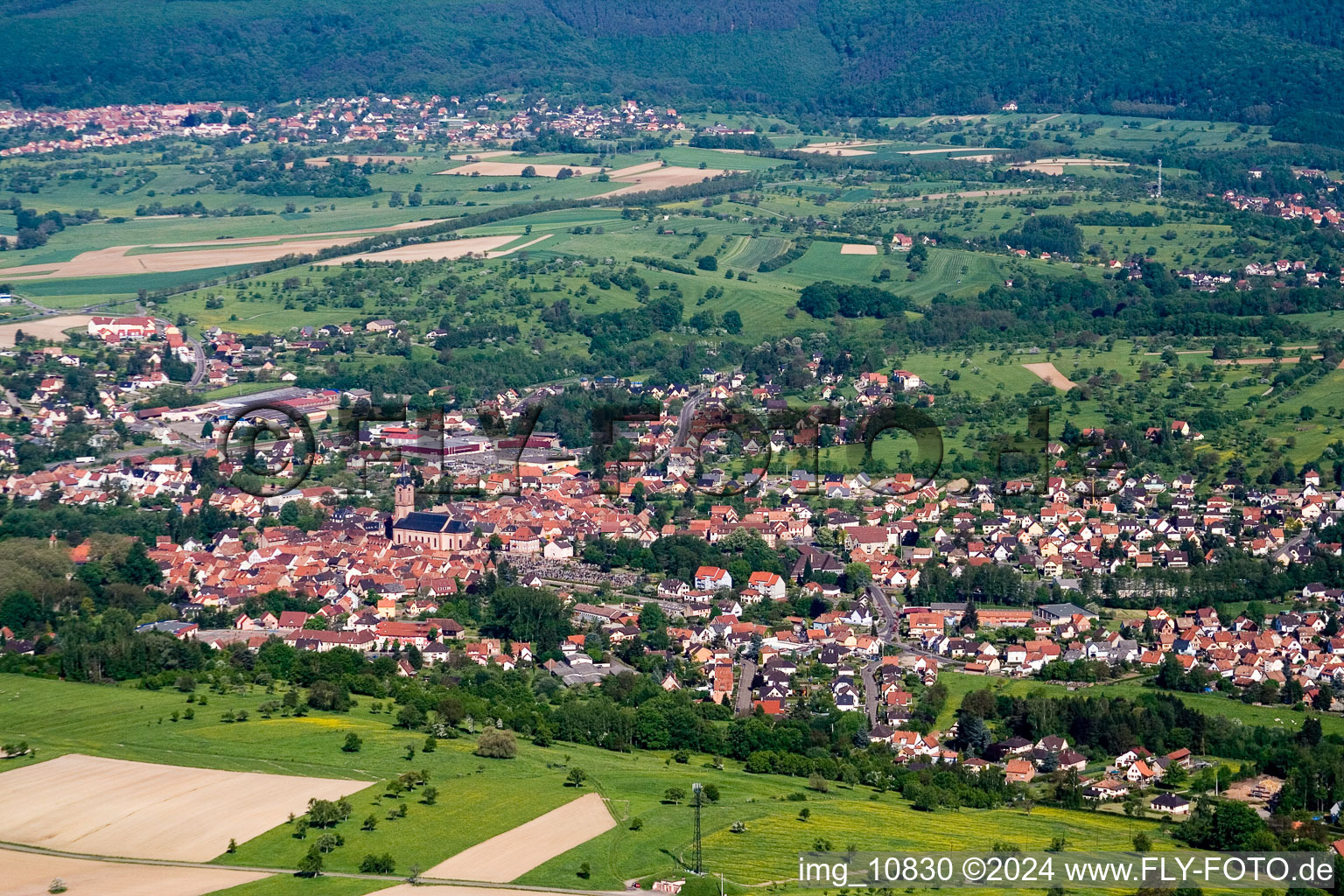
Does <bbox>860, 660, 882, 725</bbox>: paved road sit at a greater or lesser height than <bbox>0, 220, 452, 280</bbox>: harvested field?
lesser

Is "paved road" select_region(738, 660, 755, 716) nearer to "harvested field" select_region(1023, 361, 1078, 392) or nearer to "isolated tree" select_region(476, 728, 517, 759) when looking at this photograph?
"isolated tree" select_region(476, 728, 517, 759)

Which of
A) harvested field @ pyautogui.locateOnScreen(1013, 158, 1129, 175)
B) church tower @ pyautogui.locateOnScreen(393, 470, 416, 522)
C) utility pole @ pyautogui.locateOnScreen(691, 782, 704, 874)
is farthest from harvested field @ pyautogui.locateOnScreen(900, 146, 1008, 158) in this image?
utility pole @ pyautogui.locateOnScreen(691, 782, 704, 874)

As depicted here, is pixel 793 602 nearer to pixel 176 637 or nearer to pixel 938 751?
pixel 938 751

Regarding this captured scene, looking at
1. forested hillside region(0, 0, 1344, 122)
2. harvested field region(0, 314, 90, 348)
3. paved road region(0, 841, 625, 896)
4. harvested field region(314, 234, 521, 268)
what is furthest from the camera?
forested hillside region(0, 0, 1344, 122)

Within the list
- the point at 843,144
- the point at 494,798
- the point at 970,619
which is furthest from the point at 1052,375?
the point at 843,144

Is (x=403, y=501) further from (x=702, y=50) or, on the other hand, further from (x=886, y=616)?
(x=702, y=50)
